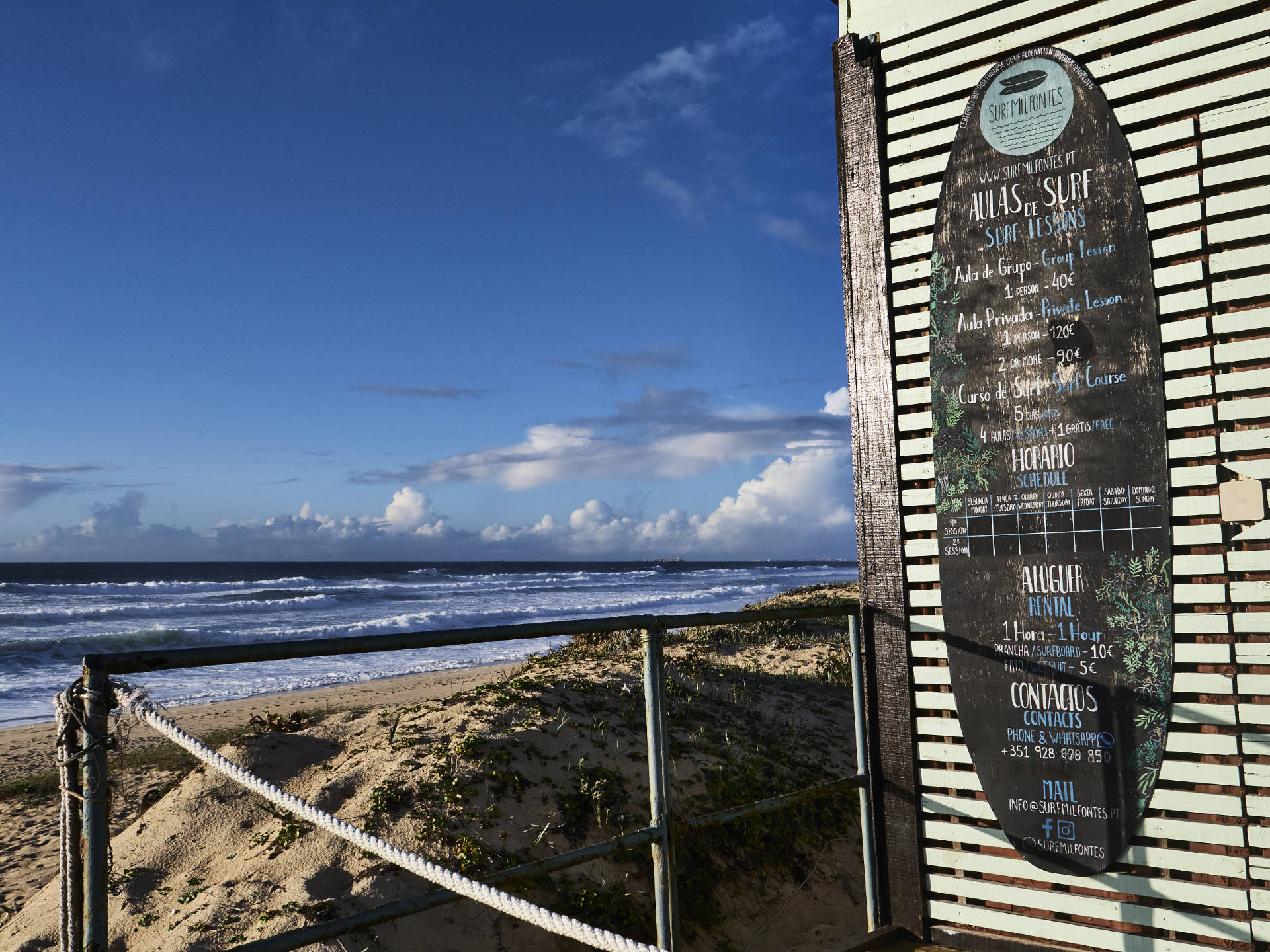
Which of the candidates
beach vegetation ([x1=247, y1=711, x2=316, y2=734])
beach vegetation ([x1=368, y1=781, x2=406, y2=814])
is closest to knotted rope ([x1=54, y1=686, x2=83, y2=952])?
beach vegetation ([x1=368, y1=781, x2=406, y2=814])

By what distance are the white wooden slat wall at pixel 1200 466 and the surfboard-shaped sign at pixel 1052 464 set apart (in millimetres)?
68

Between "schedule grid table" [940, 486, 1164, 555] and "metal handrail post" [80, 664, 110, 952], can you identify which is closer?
"metal handrail post" [80, 664, 110, 952]

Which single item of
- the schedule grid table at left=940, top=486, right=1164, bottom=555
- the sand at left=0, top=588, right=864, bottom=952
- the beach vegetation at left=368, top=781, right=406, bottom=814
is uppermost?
the schedule grid table at left=940, top=486, right=1164, bottom=555

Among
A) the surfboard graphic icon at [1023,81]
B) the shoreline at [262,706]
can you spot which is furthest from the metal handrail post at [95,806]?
the shoreline at [262,706]

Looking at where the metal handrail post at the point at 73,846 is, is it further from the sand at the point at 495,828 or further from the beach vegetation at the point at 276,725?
the beach vegetation at the point at 276,725

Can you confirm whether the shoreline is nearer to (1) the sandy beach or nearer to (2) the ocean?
(1) the sandy beach

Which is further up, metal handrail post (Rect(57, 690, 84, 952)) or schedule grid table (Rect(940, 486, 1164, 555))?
schedule grid table (Rect(940, 486, 1164, 555))

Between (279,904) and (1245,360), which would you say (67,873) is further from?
(1245,360)

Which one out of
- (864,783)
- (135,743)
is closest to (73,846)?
(864,783)

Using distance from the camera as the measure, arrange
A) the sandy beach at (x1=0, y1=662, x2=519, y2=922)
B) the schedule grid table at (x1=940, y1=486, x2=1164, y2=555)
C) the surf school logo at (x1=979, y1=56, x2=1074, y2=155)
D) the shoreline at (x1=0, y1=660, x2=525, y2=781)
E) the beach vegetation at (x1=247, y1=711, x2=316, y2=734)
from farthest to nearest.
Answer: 1. the shoreline at (x1=0, y1=660, x2=525, y2=781)
2. the beach vegetation at (x1=247, y1=711, x2=316, y2=734)
3. the sandy beach at (x1=0, y1=662, x2=519, y2=922)
4. the surf school logo at (x1=979, y1=56, x2=1074, y2=155)
5. the schedule grid table at (x1=940, y1=486, x2=1164, y2=555)

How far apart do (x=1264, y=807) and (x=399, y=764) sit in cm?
429

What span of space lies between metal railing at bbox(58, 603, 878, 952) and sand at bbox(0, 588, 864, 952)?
44.4 inches

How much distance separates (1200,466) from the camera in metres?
3.06

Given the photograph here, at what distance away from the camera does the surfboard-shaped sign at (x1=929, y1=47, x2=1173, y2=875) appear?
318 centimetres
